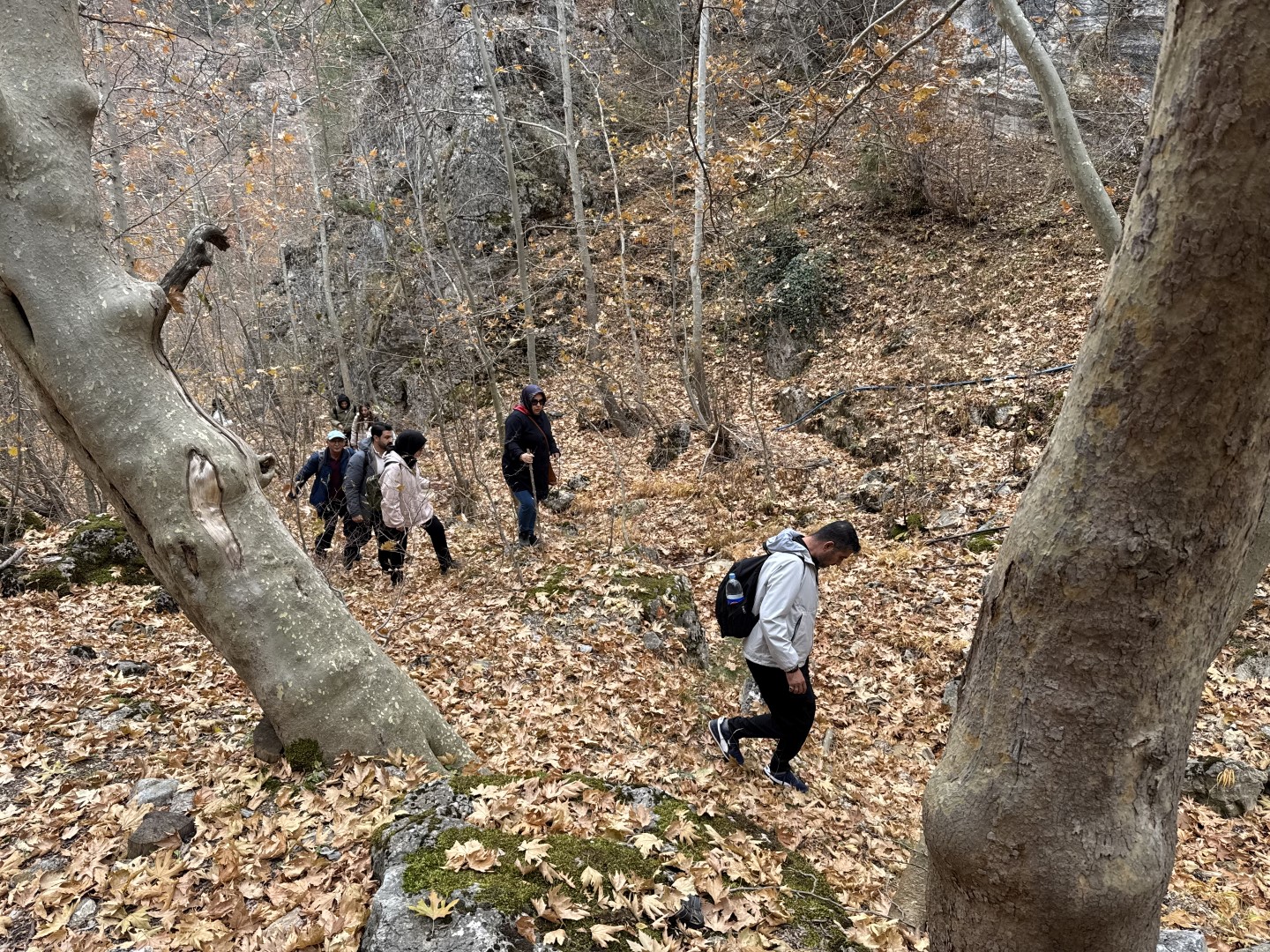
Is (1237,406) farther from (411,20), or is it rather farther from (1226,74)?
(411,20)

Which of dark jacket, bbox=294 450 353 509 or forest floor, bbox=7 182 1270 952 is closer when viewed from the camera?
forest floor, bbox=7 182 1270 952

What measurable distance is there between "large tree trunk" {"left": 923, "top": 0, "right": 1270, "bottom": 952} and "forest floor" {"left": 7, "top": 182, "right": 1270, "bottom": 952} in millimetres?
1462

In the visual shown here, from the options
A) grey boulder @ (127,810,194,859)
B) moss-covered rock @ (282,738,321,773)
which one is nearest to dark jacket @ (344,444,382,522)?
moss-covered rock @ (282,738,321,773)

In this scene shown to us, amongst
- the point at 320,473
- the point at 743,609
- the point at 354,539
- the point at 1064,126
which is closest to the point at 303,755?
the point at 743,609

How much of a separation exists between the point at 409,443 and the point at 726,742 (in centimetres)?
431

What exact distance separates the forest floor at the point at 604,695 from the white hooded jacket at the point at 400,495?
83 cm

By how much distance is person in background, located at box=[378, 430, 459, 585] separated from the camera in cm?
710

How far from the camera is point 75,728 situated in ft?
14.7

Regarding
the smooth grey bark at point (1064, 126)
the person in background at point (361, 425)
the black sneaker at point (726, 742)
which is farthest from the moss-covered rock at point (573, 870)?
the person in background at point (361, 425)

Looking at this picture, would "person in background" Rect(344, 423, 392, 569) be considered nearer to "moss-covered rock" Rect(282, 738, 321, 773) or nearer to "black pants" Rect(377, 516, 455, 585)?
"black pants" Rect(377, 516, 455, 585)

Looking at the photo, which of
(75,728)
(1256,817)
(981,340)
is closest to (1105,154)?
(981,340)

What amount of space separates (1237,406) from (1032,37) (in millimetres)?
3924

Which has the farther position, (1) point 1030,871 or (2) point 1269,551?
(2) point 1269,551

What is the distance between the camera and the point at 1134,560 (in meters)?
1.50
